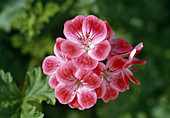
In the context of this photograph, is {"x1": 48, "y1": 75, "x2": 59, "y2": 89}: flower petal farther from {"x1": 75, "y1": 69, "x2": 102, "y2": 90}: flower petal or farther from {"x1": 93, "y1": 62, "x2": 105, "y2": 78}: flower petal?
{"x1": 93, "y1": 62, "x2": 105, "y2": 78}: flower petal

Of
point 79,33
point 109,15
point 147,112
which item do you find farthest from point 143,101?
point 79,33

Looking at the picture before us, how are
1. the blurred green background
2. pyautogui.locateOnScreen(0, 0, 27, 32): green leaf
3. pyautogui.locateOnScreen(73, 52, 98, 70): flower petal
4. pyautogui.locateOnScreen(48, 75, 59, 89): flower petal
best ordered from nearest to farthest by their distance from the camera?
Answer: 1. pyautogui.locateOnScreen(73, 52, 98, 70): flower petal
2. pyautogui.locateOnScreen(48, 75, 59, 89): flower petal
3. the blurred green background
4. pyautogui.locateOnScreen(0, 0, 27, 32): green leaf

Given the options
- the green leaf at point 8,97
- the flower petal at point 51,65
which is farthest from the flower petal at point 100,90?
the green leaf at point 8,97

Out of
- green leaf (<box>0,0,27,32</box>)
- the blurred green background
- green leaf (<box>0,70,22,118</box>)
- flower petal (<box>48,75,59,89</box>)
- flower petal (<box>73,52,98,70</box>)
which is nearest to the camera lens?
flower petal (<box>73,52,98,70</box>)

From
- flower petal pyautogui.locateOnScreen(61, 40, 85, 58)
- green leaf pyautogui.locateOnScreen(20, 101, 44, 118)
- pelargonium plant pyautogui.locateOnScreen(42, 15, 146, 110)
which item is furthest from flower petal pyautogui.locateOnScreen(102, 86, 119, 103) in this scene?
green leaf pyautogui.locateOnScreen(20, 101, 44, 118)

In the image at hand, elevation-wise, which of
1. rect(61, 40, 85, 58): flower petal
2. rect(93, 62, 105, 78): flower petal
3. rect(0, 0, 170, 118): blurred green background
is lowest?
rect(0, 0, 170, 118): blurred green background

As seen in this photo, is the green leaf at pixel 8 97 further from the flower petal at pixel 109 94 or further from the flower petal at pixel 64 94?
the flower petal at pixel 109 94
